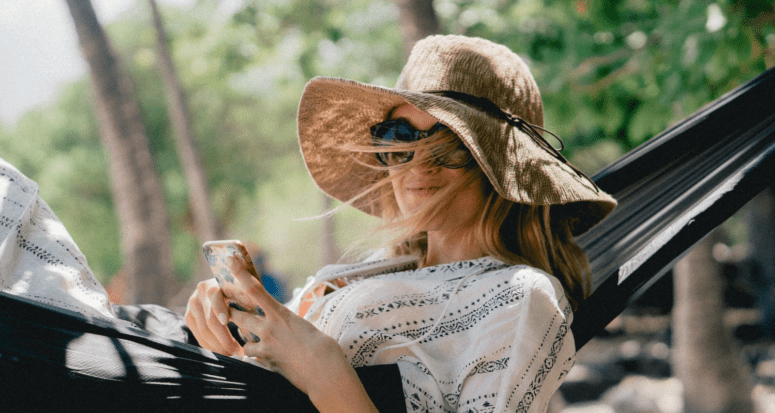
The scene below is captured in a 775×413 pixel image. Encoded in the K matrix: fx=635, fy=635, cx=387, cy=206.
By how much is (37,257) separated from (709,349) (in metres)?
4.45

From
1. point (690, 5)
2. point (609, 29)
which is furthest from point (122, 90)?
point (690, 5)

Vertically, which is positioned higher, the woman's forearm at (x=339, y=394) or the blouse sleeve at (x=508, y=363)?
the woman's forearm at (x=339, y=394)

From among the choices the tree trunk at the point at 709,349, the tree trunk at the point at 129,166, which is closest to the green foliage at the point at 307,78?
the tree trunk at the point at 709,349

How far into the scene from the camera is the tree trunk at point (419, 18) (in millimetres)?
3230

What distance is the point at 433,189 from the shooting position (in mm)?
1457

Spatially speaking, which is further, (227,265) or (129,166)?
(129,166)

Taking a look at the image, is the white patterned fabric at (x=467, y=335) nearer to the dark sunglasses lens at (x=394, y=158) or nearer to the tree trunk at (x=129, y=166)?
the dark sunglasses lens at (x=394, y=158)

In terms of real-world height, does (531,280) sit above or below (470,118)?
below

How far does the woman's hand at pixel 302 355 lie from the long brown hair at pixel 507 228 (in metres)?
0.41

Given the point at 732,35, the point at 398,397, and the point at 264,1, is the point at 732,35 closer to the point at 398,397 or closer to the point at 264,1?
the point at 398,397

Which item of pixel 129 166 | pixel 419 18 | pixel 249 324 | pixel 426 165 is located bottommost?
pixel 249 324

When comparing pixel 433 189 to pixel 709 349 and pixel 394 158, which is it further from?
pixel 709 349

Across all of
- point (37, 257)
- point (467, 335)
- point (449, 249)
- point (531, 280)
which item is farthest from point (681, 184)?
point (37, 257)

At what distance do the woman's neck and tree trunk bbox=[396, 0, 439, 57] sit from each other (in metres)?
1.87
